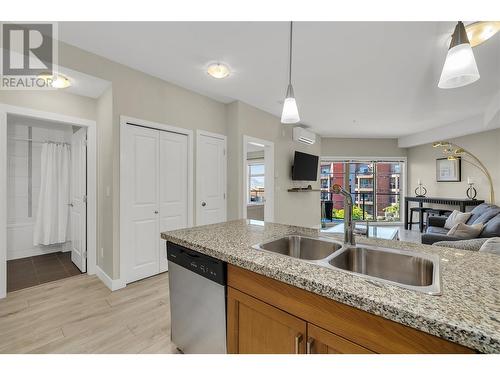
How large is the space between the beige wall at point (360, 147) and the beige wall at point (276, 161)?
0.58m

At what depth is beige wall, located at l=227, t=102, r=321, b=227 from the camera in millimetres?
3758

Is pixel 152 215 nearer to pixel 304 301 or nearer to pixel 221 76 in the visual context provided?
pixel 221 76

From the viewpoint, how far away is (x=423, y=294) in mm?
745

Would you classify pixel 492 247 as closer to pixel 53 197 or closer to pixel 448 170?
pixel 448 170

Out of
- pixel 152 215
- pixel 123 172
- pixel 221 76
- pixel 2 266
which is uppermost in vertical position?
pixel 221 76

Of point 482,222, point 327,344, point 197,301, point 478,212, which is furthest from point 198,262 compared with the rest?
point 478,212

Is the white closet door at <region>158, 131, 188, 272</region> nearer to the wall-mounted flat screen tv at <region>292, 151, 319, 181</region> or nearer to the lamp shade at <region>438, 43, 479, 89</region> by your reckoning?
the wall-mounted flat screen tv at <region>292, 151, 319, 181</region>

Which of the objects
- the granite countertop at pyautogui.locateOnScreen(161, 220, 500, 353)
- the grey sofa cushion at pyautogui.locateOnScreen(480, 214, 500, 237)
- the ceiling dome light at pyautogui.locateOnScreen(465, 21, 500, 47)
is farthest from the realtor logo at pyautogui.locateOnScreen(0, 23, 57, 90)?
the grey sofa cushion at pyautogui.locateOnScreen(480, 214, 500, 237)

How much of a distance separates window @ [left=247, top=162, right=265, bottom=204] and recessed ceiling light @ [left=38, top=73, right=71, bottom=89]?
5.73m

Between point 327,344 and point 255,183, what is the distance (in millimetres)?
7458

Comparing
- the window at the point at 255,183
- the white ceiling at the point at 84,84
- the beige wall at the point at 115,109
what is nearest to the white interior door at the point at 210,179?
the beige wall at the point at 115,109

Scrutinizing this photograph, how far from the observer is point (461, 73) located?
103cm

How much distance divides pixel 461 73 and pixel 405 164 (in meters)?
6.81
